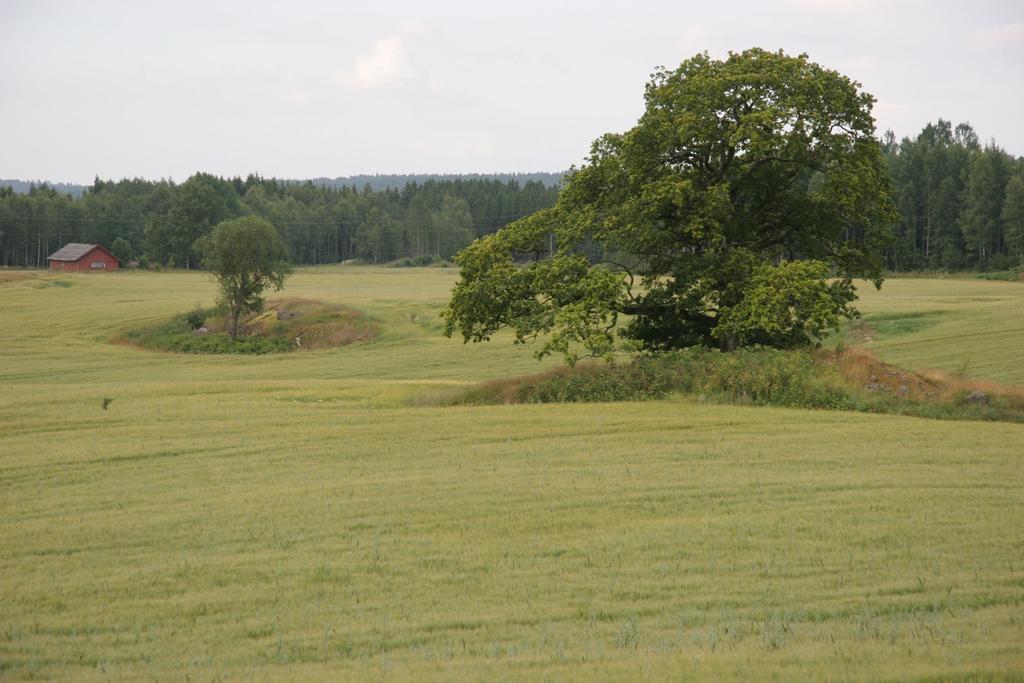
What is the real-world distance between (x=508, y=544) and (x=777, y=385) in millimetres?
15741

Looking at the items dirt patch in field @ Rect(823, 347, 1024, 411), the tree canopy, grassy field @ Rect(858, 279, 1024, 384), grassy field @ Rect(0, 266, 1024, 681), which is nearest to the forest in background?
grassy field @ Rect(858, 279, 1024, 384)

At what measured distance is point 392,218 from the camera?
18375cm

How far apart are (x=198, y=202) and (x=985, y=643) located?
473 ft

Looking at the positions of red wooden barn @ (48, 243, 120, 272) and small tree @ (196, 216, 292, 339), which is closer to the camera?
small tree @ (196, 216, 292, 339)

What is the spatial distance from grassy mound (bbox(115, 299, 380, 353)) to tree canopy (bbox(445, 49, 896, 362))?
32.0 metres

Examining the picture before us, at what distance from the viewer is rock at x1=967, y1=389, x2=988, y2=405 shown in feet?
87.9

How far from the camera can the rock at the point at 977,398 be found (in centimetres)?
2678

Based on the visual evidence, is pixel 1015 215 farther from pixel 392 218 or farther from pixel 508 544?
pixel 508 544

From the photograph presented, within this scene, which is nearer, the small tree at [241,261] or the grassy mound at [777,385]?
the grassy mound at [777,385]

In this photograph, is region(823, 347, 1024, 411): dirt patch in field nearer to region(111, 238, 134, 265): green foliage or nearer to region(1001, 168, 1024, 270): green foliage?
region(1001, 168, 1024, 270): green foliage

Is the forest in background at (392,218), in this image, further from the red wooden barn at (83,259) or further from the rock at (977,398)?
the rock at (977,398)

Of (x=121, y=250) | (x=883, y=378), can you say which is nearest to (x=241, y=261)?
(x=883, y=378)

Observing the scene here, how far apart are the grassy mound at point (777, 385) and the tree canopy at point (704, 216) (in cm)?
105

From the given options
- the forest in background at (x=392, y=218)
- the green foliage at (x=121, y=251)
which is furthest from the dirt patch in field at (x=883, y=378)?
the green foliage at (x=121, y=251)
